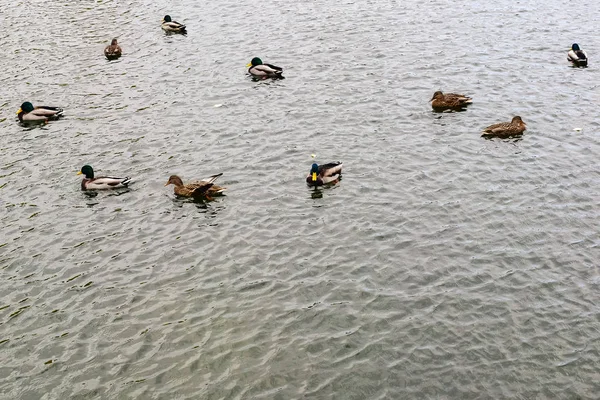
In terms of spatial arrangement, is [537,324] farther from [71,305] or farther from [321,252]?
[71,305]

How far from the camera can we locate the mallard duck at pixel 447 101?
27.4 meters

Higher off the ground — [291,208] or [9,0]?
[9,0]

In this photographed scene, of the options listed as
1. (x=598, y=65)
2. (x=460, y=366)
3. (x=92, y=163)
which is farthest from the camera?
(x=598, y=65)

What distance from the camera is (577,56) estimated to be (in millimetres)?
31016

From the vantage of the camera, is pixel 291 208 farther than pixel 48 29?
No

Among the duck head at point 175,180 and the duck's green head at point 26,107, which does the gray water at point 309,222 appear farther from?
the duck's green head at point 26,107

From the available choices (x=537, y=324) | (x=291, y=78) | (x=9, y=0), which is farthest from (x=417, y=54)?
(x=9, y=0)

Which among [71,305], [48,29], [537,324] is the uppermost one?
[48,29]

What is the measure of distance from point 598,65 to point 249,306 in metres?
21.6

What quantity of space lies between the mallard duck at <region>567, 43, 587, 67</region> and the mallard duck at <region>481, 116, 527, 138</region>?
738 centimetres

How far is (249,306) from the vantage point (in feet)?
58.7

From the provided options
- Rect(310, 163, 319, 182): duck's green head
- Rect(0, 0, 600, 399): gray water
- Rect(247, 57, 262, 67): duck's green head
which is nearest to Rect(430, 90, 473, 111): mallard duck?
Rect(0, 0, 600, 399): gray water

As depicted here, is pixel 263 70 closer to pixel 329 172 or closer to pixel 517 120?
pixel 329 172

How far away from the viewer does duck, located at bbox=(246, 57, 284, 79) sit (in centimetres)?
3145
